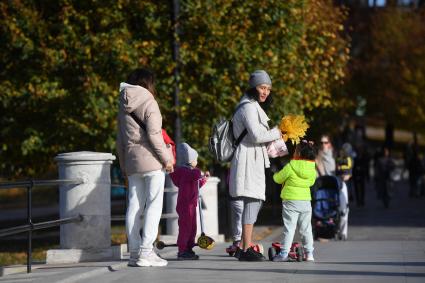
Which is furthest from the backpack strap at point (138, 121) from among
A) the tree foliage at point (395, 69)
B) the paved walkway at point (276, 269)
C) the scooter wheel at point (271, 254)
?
the tree foliage at point (395, 69)

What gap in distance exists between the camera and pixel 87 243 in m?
13.2

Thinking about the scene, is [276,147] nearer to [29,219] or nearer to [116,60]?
[29,219]

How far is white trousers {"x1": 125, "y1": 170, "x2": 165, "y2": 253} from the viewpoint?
11.5 meters

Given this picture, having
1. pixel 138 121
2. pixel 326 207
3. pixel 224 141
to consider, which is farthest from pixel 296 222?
pixel 326 207

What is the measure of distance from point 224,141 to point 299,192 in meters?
1.01

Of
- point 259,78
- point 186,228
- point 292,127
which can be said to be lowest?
point 186,228

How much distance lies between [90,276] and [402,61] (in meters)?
53.0

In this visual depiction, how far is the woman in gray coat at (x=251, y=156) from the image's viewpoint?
40.0ft

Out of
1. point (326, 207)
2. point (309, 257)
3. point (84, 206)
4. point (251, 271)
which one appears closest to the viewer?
point (251, 271)

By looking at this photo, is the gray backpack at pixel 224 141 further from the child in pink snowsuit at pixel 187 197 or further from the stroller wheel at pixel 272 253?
the stroller wheel at pixel 272 253

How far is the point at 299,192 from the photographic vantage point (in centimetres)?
1276

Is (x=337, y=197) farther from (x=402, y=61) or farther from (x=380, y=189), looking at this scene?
(x=402, y=61)

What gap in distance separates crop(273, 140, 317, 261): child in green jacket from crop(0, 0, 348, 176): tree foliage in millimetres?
8766

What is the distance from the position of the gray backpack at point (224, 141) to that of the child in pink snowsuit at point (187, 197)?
1.79ft
